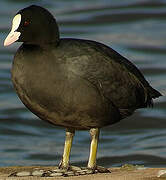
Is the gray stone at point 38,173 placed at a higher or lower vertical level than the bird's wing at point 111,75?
lower

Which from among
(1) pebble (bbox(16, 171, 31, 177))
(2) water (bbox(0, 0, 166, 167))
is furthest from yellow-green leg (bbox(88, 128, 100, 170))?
(2) water (bbox(0, 0, 166, 167))

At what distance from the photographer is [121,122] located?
17.5 meters

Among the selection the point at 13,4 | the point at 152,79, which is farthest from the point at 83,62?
the point at 13,4

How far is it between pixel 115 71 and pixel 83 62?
48 centimetres

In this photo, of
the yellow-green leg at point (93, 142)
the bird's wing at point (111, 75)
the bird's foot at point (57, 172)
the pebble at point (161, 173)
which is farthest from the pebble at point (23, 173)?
the pebble at point (161, 173)

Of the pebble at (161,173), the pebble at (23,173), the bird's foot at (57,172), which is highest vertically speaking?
the pebble at (161,173)

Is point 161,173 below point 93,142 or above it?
below

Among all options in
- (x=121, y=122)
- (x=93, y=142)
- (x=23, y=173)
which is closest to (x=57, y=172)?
(x=23, y=173)

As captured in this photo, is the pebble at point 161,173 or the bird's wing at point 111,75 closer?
the pebble at point 161,173

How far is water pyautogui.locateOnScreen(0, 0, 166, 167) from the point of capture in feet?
50.3

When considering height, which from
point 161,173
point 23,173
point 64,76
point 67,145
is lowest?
point 23,173

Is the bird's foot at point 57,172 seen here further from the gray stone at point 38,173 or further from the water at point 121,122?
the water at point 121,122

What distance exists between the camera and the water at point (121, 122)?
15.3m

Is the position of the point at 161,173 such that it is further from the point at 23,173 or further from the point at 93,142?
the point at 23,173
